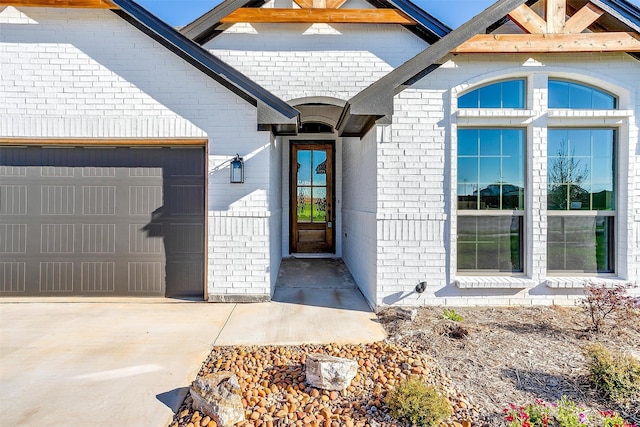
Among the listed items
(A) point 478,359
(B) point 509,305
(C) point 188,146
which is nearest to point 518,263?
(B) point 509,305

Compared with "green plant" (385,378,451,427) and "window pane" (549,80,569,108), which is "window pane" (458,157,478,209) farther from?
"green plant" (385,378,451,427)

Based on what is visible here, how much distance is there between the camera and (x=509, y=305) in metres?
4.62

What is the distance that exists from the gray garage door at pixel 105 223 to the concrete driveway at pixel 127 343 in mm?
391

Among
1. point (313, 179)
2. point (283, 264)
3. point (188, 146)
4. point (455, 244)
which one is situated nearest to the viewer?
point (455, 244)

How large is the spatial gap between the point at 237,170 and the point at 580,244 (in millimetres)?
5152

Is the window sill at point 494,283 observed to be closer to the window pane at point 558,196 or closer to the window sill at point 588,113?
the window pane at point 558,196

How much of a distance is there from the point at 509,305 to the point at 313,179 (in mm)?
5204

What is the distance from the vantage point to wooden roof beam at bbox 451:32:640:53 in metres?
4.35

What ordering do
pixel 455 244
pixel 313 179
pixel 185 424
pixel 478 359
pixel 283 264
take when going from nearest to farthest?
pixel 185 424 → pixel 478 359 → pixel 455 244 → pixel 283 264 → pixel 313 179

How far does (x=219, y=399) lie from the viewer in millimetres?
2291

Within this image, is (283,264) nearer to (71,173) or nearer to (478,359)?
(71,173)

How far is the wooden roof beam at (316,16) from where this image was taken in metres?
4.88

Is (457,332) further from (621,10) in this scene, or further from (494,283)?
(621,10)

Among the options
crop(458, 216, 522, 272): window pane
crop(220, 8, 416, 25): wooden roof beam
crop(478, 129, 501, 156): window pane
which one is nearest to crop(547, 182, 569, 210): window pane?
crop(458, 216, 522, 272): window pane
